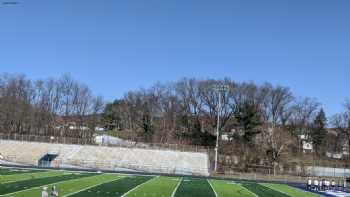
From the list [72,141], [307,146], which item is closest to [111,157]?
[72,141]

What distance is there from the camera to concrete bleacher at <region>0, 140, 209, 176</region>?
6303 centimetres

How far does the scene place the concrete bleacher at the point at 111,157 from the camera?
63.0 meters

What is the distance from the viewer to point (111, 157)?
68.8 metres

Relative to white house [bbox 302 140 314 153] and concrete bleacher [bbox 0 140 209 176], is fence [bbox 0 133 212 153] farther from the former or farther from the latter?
white house [bbox 302 140 314 153]

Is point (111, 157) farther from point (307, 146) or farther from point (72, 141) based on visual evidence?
point (307, 146)

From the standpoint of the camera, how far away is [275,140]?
8419cm

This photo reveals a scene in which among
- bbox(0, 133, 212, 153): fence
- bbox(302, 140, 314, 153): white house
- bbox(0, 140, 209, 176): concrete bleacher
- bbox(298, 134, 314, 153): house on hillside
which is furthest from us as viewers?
bbox(302, 140, 314, 153): white house

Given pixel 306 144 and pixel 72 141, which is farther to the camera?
pixel 306 144

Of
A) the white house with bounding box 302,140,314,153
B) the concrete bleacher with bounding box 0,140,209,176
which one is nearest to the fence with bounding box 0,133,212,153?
the concrete bleacher with bounding box 0,140,209,176

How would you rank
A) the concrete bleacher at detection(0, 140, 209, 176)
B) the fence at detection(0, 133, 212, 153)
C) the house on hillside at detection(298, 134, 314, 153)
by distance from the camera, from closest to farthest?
the concrete bleacher at detection(0, 140, 209, 176) < the fence at detection(0, 133, 212, 153) < the house on hillside at detection(298, 134, 314, 153)

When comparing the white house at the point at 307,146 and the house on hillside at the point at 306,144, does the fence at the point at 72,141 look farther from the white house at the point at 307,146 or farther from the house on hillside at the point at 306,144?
the white house at the point at 307,146

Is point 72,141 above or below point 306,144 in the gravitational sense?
below

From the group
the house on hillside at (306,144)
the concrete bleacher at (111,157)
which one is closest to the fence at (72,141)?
the concrete bleacher at (111,157)

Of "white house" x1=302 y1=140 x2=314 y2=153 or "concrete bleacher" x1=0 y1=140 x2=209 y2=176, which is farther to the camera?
Answer: "white house" x1=302 y1=140 x2=314 y2=153
